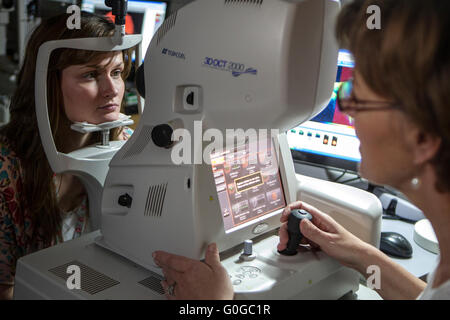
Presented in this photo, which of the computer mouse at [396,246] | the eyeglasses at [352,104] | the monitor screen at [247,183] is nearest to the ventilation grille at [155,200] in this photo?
the monitor screen at [247,183]

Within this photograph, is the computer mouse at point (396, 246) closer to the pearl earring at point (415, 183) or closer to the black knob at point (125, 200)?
the pearl earring at point (415, 183)

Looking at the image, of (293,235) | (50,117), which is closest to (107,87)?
Result: (50,117)

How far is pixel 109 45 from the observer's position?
101 centimetres

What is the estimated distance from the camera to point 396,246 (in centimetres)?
126

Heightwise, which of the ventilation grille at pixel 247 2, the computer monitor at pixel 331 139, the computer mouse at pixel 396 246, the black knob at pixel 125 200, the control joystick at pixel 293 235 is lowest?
the computer mouse at pixel 396 246

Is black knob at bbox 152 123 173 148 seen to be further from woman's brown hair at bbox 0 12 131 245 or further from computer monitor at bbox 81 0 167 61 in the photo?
computer monitor at bbox 81 0 167 61

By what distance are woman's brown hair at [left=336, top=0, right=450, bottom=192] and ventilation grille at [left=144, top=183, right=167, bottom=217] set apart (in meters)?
0.43

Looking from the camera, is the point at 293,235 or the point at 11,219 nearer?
the point at 293,235

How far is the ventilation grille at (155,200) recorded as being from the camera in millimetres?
906

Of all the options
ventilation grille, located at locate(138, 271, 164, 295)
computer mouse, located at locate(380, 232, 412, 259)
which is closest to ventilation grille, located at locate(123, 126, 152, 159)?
ventilation grille, located at locate(138, 271, 164, 295)

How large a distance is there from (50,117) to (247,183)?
0.54 meters

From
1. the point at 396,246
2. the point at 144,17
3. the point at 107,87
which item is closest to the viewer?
the point at 107,87

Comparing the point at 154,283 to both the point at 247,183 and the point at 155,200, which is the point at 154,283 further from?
the point at 247,183
